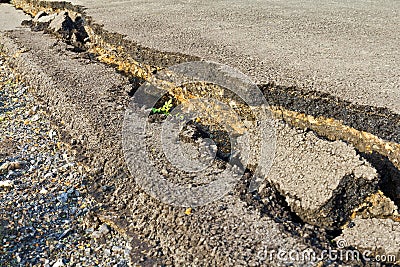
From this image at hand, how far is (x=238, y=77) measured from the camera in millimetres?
3178

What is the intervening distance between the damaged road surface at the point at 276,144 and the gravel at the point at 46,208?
109mm

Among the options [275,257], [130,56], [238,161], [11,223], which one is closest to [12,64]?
[130,56]

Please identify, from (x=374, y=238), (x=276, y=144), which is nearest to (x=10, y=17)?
(x=276, y=144)

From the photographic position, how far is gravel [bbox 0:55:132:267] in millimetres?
2389

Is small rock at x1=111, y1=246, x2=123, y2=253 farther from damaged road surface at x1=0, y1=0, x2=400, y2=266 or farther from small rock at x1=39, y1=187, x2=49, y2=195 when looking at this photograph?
small rock at x1=39, y1=187, x2=49, y2=195

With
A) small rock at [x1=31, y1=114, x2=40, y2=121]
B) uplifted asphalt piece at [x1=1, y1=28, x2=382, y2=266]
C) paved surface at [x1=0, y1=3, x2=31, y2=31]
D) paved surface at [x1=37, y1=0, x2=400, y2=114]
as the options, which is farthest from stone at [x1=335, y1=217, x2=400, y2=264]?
paved surface at [x1=0, y1=3, x2=31, y2=31]

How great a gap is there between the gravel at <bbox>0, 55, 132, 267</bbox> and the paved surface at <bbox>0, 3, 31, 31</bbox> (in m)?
2.99

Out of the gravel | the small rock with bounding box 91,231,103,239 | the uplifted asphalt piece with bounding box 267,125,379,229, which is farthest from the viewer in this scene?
the small rock with bounding box 91,231,103,239

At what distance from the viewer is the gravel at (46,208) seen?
94.0 inches

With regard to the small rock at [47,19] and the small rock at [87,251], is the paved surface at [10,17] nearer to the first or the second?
the small rock at [47,19]

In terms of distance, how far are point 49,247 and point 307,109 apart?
1.73 metres

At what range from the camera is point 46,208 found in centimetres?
277

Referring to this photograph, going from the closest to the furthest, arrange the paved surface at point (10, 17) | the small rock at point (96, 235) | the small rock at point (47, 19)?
the small rock at point (96, 235) < the small rock at point (47, 19) < the paved surface at point (10, 17)

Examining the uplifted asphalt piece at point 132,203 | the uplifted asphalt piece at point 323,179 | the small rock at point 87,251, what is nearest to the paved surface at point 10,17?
the uplifted asphalt piece at point 132,203
